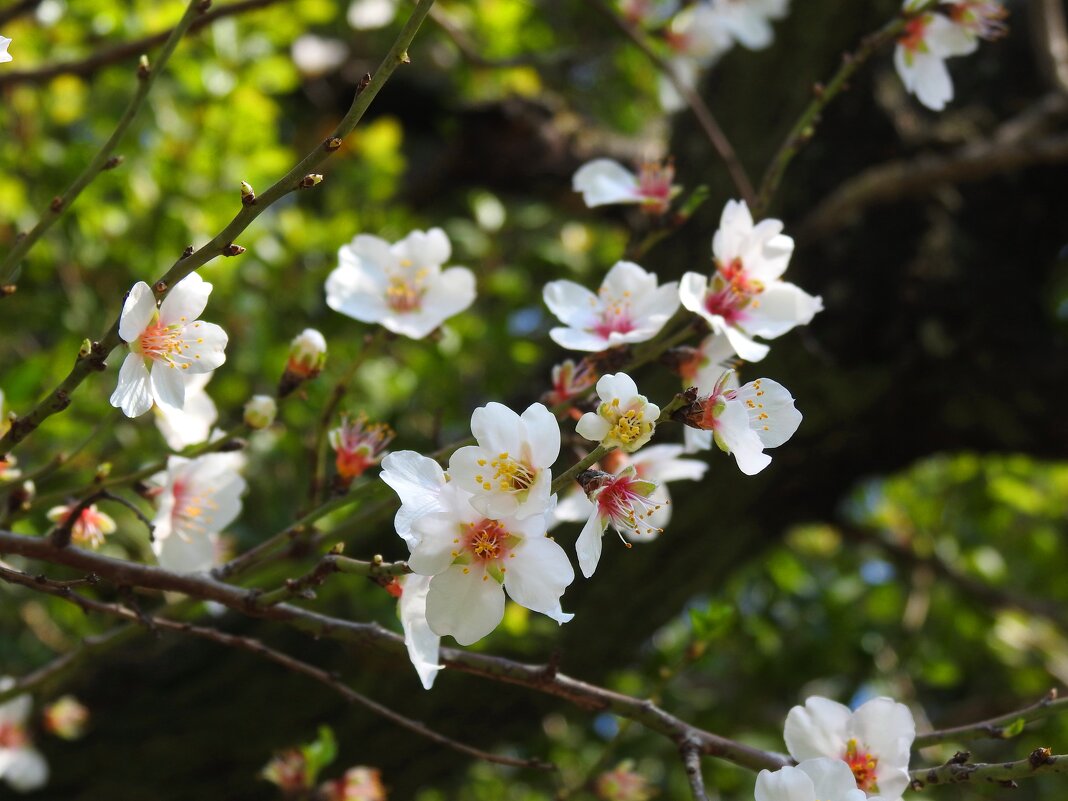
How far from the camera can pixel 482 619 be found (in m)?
0.87

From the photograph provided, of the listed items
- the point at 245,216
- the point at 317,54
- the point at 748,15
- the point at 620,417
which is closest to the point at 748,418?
the point at 620,417

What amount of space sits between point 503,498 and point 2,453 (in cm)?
41

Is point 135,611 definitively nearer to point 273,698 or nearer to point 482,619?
point 482,619

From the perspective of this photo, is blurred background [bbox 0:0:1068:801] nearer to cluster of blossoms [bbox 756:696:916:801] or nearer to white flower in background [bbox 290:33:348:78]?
cluster of blossoms [bbox 756:696:916:801]

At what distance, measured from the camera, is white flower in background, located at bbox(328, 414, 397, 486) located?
3.61ft

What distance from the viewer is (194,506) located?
119cm

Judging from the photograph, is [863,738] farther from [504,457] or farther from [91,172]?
[91,172]

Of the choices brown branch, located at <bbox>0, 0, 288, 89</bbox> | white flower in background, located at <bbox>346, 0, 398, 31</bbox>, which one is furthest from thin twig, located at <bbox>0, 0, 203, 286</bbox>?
white flower in background, located at <bbox>346, 0, 398, 31</bbox>

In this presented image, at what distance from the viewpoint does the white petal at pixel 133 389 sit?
2.89ft

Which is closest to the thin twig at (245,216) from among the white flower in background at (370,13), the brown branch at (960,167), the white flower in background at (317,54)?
the brown branch at (960,167)

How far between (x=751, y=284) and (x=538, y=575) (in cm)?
41

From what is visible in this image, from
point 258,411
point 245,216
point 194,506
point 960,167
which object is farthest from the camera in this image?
point 960,167

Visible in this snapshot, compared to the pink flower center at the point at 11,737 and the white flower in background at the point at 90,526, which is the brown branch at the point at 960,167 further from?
the pink flower center at the point at 11,737

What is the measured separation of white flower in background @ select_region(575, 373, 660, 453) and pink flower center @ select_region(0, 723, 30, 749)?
1.49m
